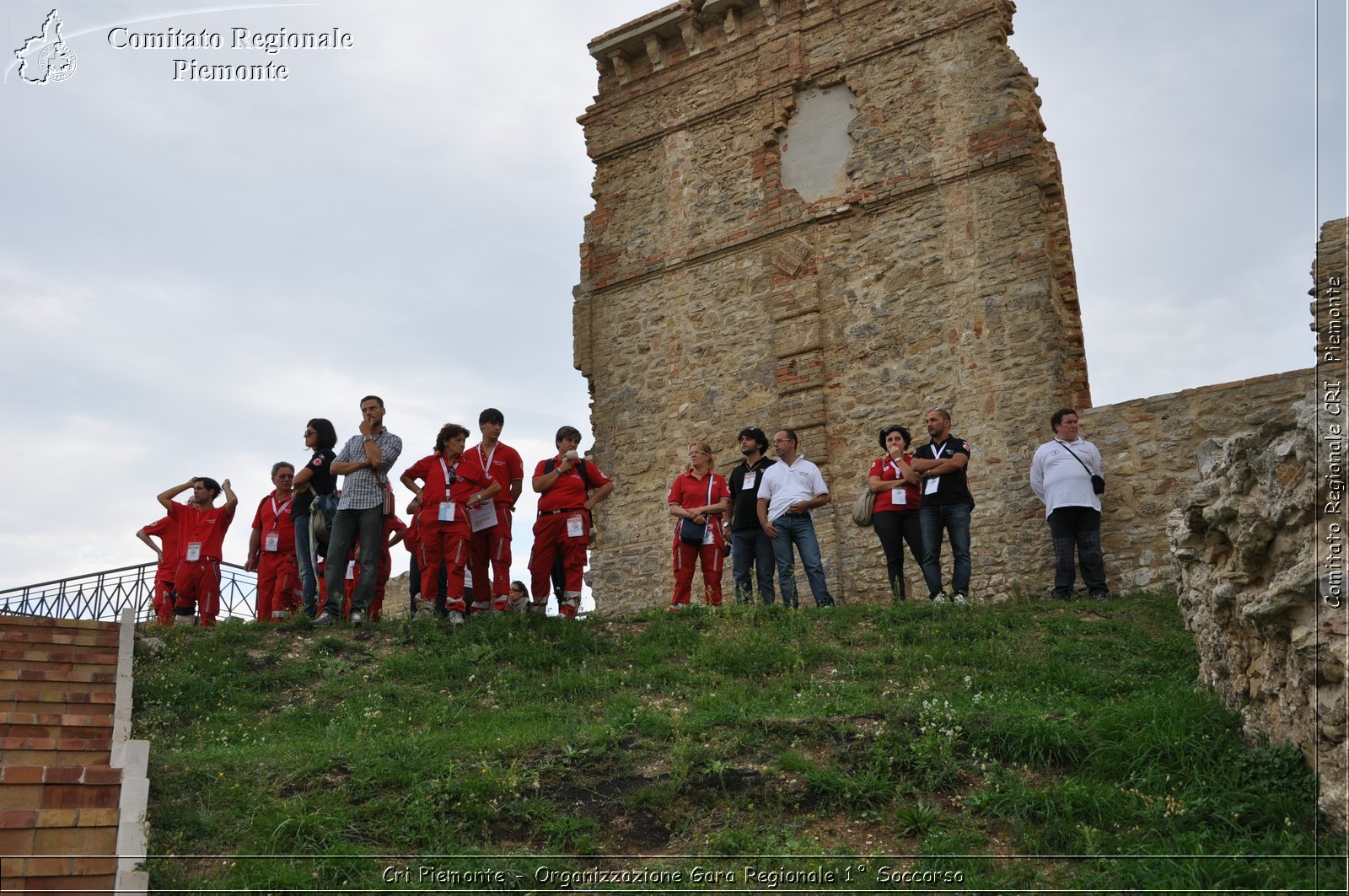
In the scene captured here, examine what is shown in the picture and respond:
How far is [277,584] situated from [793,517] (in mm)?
4749

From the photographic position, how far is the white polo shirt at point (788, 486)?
32.5ft

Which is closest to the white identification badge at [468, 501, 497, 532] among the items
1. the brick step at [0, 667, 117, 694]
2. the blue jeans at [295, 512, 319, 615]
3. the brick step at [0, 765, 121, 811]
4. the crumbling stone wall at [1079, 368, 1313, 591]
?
the blue jeans at [295, 512, 319, 615]

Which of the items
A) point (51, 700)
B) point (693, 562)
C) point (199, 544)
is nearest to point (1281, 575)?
point (693, 562)

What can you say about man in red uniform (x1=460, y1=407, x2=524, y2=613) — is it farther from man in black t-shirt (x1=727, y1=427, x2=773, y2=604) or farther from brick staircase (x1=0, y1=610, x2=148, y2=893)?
brick staircase (x1=0, y1=610, x2=148, y2=893)

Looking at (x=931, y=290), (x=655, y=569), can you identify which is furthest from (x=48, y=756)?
(x=931, y=290)

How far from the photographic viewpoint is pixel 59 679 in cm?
671

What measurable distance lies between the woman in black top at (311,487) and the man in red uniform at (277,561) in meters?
0.29

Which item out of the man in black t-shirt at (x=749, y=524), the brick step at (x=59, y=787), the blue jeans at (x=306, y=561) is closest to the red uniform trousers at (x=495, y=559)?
the blue jeans at (x=306, y=561)

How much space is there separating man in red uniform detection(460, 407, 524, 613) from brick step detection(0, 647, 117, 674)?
9.27 ft

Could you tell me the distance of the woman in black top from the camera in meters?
9.73

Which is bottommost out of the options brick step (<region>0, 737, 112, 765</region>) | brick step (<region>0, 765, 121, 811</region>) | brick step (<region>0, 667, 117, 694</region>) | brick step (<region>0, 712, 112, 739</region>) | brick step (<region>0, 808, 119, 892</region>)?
brick step (<region>0, 808, 119, 892</region>)

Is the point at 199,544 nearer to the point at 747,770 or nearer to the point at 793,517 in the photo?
the point at 793,517

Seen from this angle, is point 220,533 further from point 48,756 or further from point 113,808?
point 113,808

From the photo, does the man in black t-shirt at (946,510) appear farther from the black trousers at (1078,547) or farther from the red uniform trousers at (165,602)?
the red uniform trousers at (165,602)
